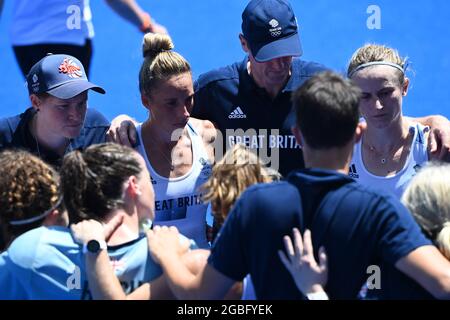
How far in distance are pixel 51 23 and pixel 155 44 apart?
1.51 metres

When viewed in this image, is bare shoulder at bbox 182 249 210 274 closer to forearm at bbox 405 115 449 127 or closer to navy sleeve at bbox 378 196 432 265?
navy sleeve at bbox 378 196 432 265

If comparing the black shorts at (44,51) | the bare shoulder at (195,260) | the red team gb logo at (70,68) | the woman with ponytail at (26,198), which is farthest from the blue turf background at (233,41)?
the bare shoulder at (195,260)

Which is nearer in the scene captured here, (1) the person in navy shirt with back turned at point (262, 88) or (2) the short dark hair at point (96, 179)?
(2) the short dark hair at point (96, 179)

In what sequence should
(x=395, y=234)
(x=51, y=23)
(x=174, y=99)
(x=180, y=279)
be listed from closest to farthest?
(x=395, y=234) → (x=180, y=279) → (x=174, y=99) → (x=51, y=23)

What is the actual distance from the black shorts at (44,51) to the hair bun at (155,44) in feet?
4.46

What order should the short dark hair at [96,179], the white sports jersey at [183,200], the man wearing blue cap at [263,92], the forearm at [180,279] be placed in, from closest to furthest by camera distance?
the forearm at [180,279] → the short dark hair at [96,179] → the white sports jersey at [183,200] → the man wearing blue cap at [263,92]

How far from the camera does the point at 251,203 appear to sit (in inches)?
97.6

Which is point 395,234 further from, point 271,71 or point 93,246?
point 271,71

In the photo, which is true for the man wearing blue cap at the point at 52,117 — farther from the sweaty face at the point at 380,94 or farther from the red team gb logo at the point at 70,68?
the sweaty face at the point at 380,94

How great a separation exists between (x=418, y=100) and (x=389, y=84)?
305 centimetres

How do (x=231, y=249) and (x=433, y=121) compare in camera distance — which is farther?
(x=433, y=121)

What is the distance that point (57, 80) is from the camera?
12.9ft

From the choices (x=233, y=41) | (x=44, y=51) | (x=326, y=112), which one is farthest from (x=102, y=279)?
(x=233, y=41)

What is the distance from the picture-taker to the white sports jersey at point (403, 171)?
3.87 meters
